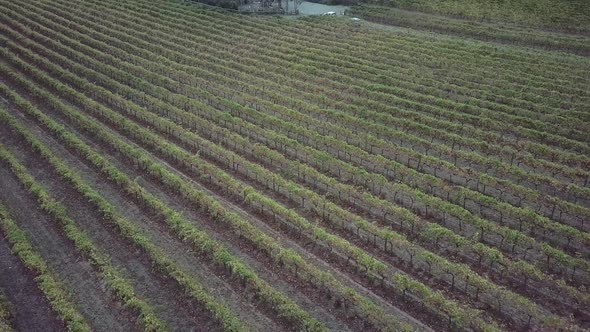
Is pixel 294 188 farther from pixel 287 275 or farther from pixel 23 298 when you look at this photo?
pixel 23 298

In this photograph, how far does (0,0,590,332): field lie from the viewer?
742 inches

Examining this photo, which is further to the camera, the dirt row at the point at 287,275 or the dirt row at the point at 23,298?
the dirt row at the point at 287,275

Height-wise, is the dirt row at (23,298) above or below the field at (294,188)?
below

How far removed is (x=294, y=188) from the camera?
24.9 m

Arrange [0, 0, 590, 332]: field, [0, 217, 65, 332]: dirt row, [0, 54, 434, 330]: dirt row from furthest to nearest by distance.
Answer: [0, 0, 590, 332]: field → [0, 54, 434, 330]: dirt row → [0, 217, 65, 332]: dirt row

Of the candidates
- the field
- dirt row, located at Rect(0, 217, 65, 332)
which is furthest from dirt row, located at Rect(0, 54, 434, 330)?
dirt row, located at Rect(0, 217, 65, 332)

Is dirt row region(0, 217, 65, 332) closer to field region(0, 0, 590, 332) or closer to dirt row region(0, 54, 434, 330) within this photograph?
field region(0, 0, 590, 332)

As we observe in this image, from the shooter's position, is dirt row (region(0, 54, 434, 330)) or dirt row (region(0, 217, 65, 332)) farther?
dirt row (region(0, 54, 434, 330))

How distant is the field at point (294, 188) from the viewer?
1884 cm

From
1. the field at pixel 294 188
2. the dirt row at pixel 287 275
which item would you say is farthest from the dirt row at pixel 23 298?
the dirt row at pixel 287 275

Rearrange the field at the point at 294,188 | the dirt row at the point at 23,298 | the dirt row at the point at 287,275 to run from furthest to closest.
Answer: the field at the point at 294,188 → the dirt row at the point at 287,275 → the dirt row at the point at 23,298

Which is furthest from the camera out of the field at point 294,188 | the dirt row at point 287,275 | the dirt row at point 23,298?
the field at point 294,188

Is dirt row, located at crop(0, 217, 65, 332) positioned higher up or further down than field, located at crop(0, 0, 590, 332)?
Answer: further down

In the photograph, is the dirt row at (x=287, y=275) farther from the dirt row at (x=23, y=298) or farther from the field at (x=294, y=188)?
the dirt row at (x=23, y=298)
